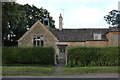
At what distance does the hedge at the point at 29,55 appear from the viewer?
96.1ft

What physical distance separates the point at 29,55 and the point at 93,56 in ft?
24.6

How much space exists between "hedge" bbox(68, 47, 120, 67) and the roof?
508 inches

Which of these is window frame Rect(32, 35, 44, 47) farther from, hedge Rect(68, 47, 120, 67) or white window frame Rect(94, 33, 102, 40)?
hedge Rect(68, 47, 120, 67)

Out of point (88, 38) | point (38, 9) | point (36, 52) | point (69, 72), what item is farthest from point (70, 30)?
point (38, 9)

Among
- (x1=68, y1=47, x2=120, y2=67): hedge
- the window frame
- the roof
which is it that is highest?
the roof

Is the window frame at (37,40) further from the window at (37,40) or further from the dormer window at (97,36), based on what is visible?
the dormer window at (97,36)

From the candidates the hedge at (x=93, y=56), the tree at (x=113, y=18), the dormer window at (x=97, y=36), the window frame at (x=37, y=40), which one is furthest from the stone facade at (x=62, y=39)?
the tree at (x=113, y=18)

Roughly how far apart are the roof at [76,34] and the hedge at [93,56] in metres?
12.9

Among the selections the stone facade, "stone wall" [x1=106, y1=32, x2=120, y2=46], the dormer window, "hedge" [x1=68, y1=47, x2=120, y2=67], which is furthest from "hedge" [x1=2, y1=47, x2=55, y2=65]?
"stone wall" [x1=106, y1=32, x2=120, y2=46]

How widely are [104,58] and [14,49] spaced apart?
10697 mm

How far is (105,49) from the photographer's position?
2867 cm

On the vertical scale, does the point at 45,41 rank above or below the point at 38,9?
below

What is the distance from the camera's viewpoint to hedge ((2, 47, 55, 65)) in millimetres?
29297

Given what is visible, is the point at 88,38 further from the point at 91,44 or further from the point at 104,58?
the point at 104,58
